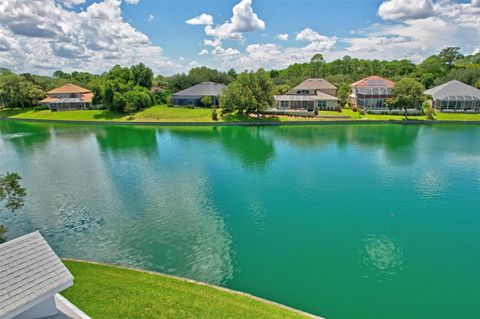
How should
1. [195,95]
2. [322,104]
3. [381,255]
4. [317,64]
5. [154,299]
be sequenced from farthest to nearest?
[317,64] → [195,95] → [322,104] → [381,255] → [154,299]

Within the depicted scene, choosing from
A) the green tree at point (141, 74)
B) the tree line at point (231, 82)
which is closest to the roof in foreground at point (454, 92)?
the tree line at point (231, 82)

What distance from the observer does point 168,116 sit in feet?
174

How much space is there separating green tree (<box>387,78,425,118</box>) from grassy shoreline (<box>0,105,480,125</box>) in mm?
2102

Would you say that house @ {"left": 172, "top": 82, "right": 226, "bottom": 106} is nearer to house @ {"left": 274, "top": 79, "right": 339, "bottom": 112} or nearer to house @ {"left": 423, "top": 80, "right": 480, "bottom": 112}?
house @ {"left": 274, "top": 79, "right": 339, "bottom": 112}

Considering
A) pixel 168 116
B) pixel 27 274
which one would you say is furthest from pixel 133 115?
pixel 27 274

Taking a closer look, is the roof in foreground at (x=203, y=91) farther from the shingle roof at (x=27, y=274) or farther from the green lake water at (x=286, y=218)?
the shingle roof at (x=27, y=274)

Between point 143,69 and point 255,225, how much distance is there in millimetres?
63849

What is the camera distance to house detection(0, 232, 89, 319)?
20.0 ft

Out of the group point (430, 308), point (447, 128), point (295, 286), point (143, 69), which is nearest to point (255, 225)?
point (295, 286)

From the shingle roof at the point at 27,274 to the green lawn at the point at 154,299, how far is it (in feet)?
6.82

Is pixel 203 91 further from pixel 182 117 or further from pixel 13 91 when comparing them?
pixel 13 91

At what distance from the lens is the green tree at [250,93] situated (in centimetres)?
4734

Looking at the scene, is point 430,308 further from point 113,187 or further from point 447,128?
point 447,128

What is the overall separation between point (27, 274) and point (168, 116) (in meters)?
48.3
